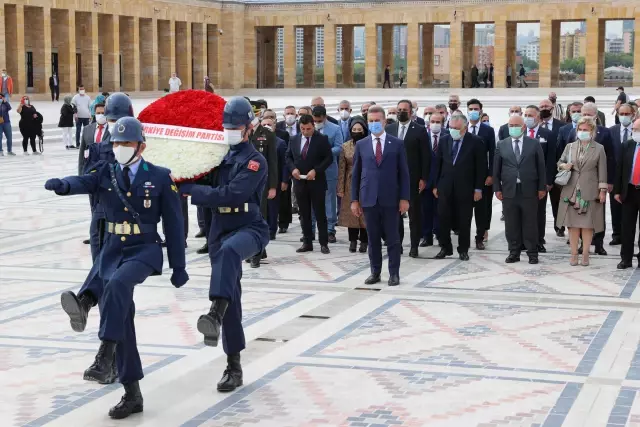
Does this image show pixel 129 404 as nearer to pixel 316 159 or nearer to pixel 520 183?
pixel 520 183

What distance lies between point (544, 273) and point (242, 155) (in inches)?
212

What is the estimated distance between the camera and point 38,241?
13570 millimetres

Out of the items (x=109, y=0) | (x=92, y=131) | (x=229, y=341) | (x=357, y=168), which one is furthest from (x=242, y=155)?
(x=109, y=0)

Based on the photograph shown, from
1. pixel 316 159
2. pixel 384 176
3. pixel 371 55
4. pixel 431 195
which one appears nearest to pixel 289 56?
pixel 371 55

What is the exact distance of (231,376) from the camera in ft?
23.4

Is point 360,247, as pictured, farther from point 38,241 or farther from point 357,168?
point 38,241

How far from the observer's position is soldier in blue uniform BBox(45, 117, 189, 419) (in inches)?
255

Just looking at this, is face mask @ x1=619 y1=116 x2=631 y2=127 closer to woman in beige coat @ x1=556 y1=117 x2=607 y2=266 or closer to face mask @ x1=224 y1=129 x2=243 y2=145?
woman in beige coat @ x1=556 y1=117 x2=607 y2=266

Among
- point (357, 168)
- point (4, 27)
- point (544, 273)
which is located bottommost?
point (544, 273)

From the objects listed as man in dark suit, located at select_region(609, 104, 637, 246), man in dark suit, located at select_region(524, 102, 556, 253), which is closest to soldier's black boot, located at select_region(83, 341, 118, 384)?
man in dark suit, located at select_region(524, 102, 556, 253)

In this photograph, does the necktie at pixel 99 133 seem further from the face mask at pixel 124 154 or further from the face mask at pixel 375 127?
the face mask at pixel 124 154

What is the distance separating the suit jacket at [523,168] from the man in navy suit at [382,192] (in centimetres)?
192

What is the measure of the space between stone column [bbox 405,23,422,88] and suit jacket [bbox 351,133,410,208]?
49.4 metres

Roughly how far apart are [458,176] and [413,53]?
159ft
